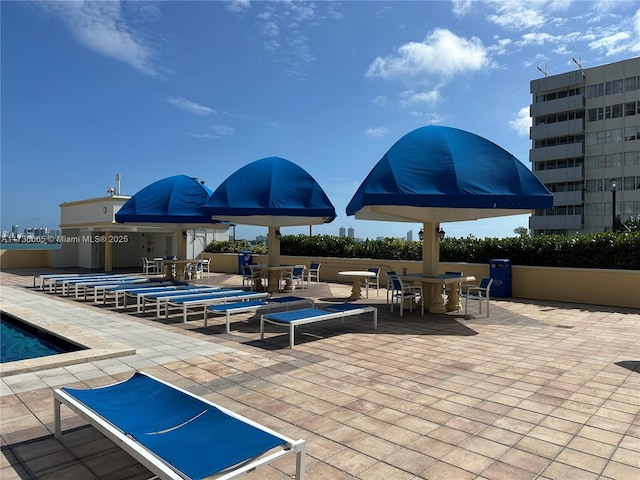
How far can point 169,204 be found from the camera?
1616cm

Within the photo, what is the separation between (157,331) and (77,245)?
939 inches

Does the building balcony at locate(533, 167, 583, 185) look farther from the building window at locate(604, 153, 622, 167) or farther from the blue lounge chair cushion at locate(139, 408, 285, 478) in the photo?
the blue lounge chair cushion at locate(139, 408, 285, 478)

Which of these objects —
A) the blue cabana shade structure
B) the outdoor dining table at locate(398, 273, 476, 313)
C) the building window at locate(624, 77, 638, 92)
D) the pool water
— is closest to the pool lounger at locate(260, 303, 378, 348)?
the outdoor dining table at locate(398, 273, 476, 313)

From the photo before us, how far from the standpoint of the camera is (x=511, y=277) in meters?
13.9

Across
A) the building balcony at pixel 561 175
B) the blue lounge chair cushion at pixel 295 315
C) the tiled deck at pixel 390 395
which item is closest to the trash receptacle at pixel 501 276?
the tiled deck at pixel 390 395

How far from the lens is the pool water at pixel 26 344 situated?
7.48 m

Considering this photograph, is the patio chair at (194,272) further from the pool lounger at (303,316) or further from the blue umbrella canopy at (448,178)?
the pool lounger at (303,316)

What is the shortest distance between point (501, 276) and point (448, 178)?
19.2 feet

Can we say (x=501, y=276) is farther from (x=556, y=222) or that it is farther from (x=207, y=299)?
(x=556, y=222)

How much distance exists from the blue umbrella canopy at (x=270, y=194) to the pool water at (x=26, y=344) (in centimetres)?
577

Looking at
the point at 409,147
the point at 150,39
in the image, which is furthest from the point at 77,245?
the point at 409,147

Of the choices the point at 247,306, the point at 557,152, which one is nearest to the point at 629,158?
the point at 557,152

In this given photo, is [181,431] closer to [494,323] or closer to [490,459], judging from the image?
[490,459]

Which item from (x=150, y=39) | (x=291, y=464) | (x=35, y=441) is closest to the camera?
(x=291, y=464)
